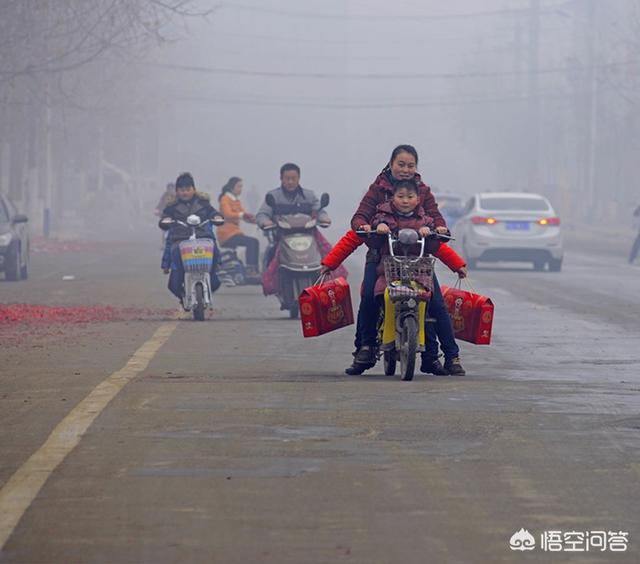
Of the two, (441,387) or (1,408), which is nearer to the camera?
(1,408)

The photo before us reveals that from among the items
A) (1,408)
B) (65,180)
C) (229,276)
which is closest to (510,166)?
(65,180)

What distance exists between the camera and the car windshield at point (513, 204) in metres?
34.0

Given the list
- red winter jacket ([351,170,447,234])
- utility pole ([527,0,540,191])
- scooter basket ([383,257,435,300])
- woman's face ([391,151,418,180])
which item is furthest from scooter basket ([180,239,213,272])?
utility pole ([527,0,540,191])

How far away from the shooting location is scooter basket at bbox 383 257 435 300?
11695 millimetres

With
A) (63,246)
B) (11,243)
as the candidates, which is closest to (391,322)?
(11,243)

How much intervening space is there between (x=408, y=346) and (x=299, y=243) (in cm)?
707

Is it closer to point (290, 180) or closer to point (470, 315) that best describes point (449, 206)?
point (290, 180)

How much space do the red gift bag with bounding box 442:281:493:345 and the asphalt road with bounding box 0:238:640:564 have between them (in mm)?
296

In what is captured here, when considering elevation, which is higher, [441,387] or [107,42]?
[107,42]

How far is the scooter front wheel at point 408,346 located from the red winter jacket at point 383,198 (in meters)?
0.85

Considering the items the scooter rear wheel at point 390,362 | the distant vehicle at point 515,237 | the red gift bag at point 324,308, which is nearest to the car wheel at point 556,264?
the distant vehicle at point 515,237

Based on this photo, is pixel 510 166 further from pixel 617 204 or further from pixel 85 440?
pixel 85 440

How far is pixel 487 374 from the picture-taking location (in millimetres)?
12477

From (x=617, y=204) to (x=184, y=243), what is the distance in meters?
62.2
